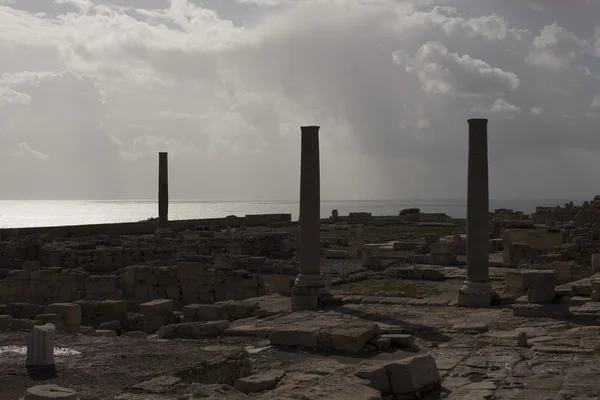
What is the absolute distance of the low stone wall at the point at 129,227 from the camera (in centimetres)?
3019

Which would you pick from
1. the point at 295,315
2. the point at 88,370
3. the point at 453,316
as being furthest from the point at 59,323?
the point at 453,316

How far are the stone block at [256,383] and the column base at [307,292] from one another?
6.80 m

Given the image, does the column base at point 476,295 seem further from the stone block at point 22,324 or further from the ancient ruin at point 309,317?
the stone block at point 22,324

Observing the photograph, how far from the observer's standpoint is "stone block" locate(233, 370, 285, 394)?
7.25 meters

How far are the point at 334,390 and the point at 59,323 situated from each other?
7.91 meters

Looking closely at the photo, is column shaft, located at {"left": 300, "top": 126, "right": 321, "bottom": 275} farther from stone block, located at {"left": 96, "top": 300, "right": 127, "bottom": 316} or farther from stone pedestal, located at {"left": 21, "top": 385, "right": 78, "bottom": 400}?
stone pedestal, located at {"left": 21, "top": 385, "right": 78, "bottom": 400}

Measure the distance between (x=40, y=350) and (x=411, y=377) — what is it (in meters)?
3.91

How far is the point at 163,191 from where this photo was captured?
32.1 meters

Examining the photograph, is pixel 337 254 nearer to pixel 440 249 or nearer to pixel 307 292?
pixel 440 249

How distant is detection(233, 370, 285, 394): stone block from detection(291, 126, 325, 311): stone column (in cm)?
697

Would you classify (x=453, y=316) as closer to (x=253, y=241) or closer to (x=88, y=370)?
(x=88, y=370)

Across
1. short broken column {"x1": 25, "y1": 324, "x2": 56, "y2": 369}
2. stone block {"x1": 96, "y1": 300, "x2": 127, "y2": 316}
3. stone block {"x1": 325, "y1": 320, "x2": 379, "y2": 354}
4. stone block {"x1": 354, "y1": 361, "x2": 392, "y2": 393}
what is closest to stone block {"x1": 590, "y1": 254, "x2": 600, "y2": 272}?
stone block {"x1": 325, "y1": 320, "x2": 379, "y2": 354}

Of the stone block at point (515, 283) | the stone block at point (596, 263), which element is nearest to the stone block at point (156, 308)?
the stone block at point (515, 283)

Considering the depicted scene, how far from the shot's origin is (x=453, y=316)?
42.3 feet
